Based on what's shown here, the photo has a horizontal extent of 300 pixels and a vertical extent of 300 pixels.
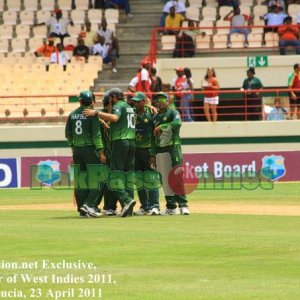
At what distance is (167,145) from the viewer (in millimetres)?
20078

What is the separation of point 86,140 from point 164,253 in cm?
517

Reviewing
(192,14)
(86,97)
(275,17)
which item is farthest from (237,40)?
(86,97)

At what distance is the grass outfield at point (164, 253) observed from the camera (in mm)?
12078

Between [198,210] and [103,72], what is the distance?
1621 cm

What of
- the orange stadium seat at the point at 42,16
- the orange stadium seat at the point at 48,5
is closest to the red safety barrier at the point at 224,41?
the orange stadium seat at the point at 42,16

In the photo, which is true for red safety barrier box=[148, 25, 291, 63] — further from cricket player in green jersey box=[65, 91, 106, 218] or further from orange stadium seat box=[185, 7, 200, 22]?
cricket player in green jersey box=[65, 91, 106, 218]

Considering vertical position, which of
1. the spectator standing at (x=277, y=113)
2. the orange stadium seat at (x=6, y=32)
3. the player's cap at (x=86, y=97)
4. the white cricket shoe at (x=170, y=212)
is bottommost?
the white cricket shoe at (x=170, y=212)

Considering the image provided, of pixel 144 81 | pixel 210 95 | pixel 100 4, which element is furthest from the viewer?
pixel 100 4

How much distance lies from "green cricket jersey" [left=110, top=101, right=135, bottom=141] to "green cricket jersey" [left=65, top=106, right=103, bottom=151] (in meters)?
0.25

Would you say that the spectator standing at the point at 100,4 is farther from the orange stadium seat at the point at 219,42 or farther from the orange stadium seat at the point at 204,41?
the orange stadium seat at the point at 219,42

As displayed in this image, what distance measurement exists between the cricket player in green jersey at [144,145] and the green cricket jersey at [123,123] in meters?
0.44

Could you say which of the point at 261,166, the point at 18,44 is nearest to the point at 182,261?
the point at 261,166

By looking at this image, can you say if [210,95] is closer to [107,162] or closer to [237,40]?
[237,40]

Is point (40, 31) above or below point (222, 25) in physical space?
below
